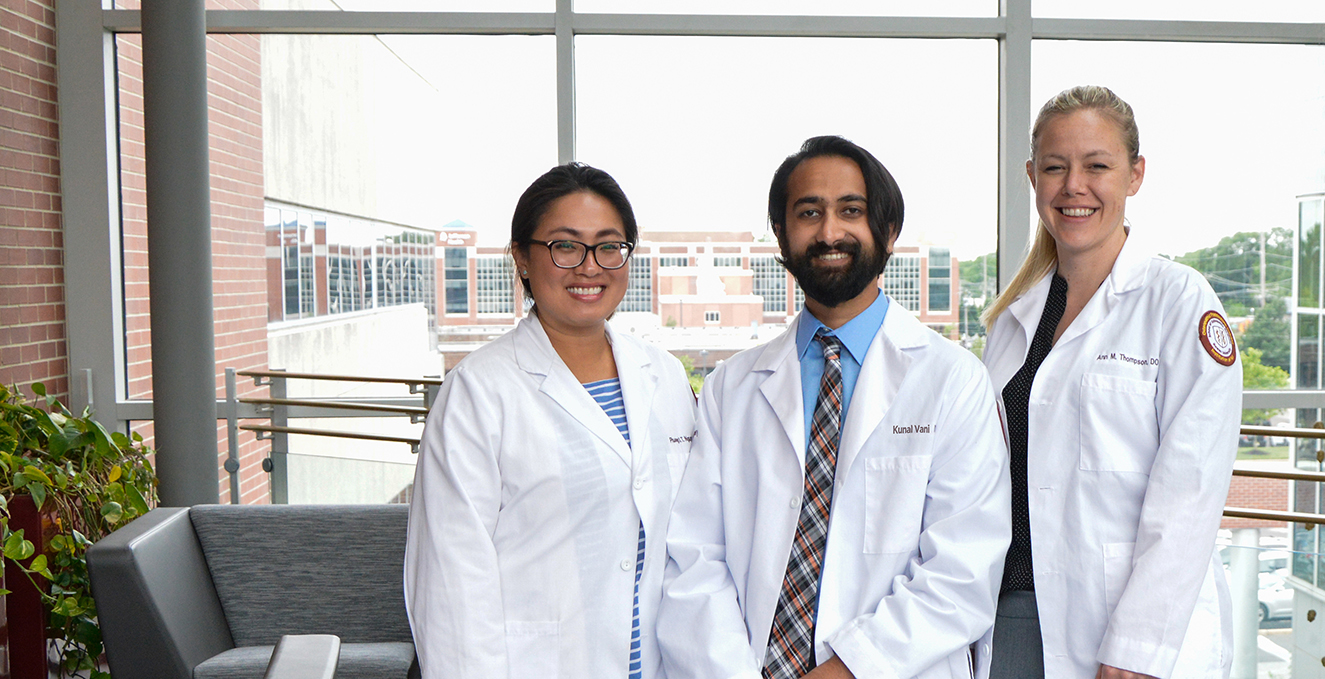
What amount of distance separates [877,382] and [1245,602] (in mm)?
1742

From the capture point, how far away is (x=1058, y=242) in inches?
72.5

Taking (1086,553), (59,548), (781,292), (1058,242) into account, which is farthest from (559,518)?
(781,292)

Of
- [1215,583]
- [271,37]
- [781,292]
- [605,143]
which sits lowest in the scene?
[1215,583]

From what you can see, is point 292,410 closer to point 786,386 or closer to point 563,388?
point 563,388

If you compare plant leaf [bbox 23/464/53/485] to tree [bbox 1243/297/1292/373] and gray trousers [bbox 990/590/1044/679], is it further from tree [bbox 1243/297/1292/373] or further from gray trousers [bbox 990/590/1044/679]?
tree [bbox 1243/297/1292/373]

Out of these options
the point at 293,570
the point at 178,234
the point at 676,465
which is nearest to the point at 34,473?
the point at 293,570

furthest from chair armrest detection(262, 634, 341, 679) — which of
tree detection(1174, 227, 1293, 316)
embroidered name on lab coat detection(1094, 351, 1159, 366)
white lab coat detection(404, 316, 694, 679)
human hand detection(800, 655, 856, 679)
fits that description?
tree detection(1174, 227, 1293, 316)

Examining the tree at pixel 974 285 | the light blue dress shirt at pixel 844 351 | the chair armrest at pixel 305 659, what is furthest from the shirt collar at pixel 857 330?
the tree at pixel 974 285

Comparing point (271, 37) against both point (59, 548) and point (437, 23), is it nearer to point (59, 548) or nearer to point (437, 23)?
point (437, 23)

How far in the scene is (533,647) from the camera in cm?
171

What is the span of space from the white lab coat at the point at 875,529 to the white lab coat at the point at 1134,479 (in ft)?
0.53

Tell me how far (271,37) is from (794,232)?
319 centimetres

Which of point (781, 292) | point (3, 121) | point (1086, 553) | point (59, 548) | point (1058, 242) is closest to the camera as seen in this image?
point (1086, 553)

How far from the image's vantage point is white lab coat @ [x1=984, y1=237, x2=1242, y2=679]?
5.07 ft
